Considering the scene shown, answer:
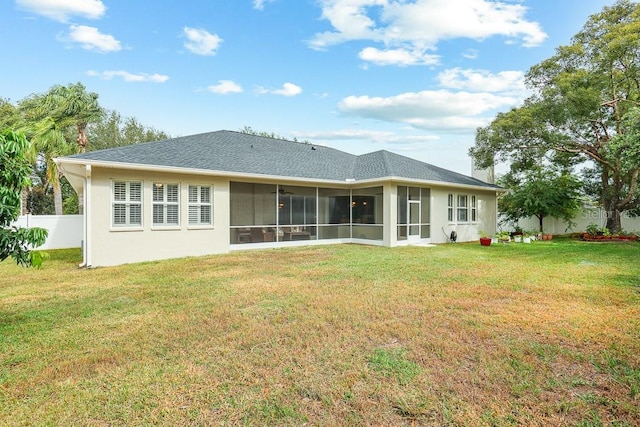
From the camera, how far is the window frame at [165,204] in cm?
1092

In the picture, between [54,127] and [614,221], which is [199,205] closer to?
[54,127]

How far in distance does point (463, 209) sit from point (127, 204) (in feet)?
49.4

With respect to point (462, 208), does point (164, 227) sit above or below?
below

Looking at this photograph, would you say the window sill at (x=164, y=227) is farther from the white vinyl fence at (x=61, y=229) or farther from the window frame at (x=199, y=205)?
the white vinyl fence at (x=61, y=229)

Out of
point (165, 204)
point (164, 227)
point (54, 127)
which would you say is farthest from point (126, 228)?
point (54, 127)

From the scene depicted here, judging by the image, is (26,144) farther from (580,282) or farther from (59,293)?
(580,282)

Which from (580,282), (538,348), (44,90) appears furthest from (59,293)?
(44,90)

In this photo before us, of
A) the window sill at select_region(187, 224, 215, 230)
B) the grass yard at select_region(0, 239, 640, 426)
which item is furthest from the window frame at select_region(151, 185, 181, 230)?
the grass yard at select_region(0, 239, 640, 426)

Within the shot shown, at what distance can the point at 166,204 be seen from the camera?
11.2 m

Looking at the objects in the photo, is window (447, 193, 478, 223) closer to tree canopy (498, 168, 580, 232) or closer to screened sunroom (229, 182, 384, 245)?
tree canopy (498, 168, 580, 232)

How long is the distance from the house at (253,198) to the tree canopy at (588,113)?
9.79 ft

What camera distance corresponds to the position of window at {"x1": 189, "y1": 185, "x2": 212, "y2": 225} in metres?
11.7

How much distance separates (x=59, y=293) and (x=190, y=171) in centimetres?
541

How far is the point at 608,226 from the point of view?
58.0ft
